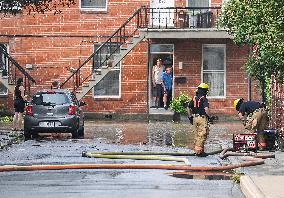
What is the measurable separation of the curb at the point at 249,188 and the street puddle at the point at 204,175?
1264mm

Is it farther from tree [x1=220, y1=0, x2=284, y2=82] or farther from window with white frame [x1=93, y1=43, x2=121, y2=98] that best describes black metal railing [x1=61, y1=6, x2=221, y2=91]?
tree [x1=220, y1=0, x2=284, y2=82]

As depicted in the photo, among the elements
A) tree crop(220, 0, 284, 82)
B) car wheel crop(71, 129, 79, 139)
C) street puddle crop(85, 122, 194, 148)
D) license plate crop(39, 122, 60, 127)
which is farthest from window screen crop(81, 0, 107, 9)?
tree crop(220, 0, 284, 82)

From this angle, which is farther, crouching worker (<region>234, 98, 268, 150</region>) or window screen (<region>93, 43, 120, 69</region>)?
window screen (<region>93, 43, 120, 69</region>)

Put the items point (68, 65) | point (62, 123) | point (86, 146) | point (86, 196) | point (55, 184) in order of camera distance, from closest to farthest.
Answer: point (86, 196), point (55, 184), point (86, 146), point (62, 123), point (68, 65)

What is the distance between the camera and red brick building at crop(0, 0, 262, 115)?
37969 millimetres

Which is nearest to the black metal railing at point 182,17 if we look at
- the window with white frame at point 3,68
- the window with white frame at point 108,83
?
the window with white frame at point 108,83

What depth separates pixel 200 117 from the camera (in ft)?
68.8

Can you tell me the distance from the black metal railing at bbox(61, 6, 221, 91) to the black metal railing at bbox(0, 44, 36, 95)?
1591 mm

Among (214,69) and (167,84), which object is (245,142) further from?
(214,69)

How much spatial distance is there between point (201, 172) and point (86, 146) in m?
6.93

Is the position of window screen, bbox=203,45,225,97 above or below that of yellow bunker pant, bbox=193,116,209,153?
above

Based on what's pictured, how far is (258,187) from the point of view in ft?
45.4

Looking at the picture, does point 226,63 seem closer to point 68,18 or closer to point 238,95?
point 238,95

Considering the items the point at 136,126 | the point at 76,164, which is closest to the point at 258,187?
the point at 76,164
